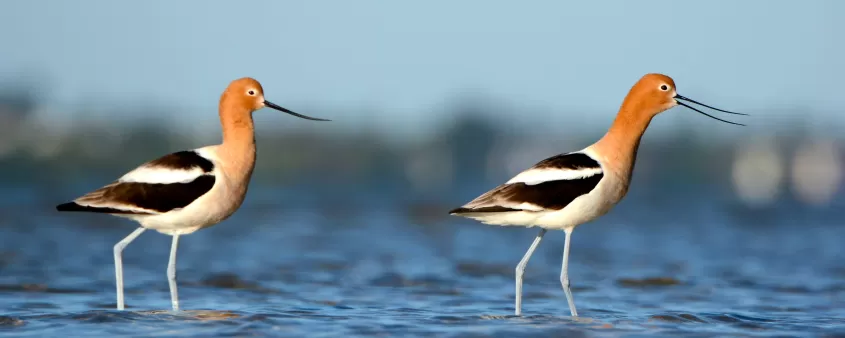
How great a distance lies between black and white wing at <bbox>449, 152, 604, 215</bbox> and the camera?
9258mm

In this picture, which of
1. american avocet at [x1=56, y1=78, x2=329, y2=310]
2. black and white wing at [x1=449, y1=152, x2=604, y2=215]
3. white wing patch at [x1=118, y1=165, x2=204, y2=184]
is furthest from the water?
white wing patch at [x1=118, y1=165, x2=204, y2=184]

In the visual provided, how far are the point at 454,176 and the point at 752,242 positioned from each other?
11263 cm

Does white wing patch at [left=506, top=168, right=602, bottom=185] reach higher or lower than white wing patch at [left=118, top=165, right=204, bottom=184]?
higher

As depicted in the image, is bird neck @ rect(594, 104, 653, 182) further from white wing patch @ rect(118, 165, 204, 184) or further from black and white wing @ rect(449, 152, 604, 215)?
white wing patch @ rect(118, 165, 204, 184)

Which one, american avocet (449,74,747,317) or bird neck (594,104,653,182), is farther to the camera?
bird neck (594,104,653,182)

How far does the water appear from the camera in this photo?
9391 millimetres

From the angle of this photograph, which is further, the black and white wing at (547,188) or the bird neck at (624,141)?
the bird neck at (624,141)

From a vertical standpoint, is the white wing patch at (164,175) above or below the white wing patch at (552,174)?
below

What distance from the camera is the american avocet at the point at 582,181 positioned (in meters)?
9.27

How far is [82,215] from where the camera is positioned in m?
26.9

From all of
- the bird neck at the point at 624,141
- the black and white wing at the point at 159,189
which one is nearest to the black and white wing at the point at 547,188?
the bird neck at the point at 624,141

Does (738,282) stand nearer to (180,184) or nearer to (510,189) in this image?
(510,189)

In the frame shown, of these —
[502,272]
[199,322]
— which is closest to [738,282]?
[502,272]

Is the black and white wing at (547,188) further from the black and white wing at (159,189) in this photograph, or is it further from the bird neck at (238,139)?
the black and white wing at (159,189)
